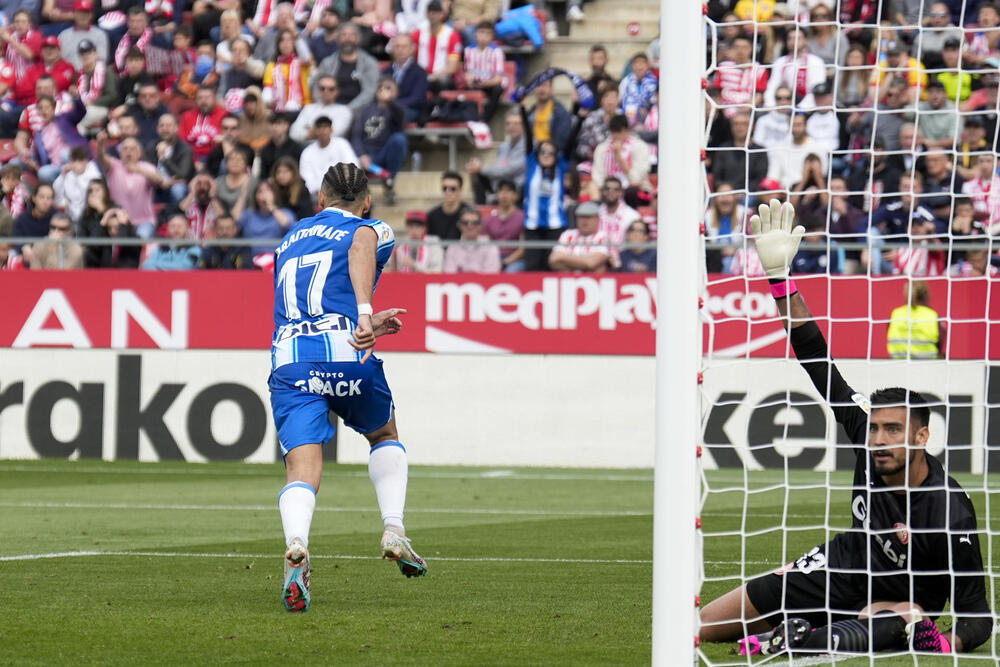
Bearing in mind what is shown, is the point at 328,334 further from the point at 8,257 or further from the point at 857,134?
the point at 8,257

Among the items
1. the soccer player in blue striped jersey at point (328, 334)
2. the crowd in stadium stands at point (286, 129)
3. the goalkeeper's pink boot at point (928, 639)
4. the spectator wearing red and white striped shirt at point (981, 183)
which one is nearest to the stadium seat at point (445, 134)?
the crowd in stadium stands at point (286, 129)

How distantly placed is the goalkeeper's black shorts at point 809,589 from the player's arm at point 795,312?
483mm

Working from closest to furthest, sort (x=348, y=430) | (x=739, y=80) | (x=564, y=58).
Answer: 1. (x=348, y=430)
2. (x=739, y=80)
3. (x=564, y=58)

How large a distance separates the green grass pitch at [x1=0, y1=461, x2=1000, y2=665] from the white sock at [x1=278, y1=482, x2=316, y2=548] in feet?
1.16

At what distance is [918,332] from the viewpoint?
15.2m

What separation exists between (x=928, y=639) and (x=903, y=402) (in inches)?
33.2

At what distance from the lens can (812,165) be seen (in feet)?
50.5

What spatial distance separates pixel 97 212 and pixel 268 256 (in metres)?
2.31

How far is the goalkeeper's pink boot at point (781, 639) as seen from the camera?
5.49 metres

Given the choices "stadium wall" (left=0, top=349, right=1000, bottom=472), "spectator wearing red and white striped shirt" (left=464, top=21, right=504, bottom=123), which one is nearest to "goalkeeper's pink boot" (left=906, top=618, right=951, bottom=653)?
"stadium wall" (left=0, top=349, right=1000, bottom=472)

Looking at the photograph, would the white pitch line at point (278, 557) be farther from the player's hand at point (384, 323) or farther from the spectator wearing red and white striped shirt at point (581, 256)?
the spectator wearing red and white striped shirt at point (581, 256)

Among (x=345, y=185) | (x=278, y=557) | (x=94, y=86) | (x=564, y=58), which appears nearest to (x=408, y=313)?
(x=564, y=58)

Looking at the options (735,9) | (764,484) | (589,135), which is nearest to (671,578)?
(764,484)

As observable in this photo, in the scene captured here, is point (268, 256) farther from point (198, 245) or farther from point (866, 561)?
point (866, 561)
